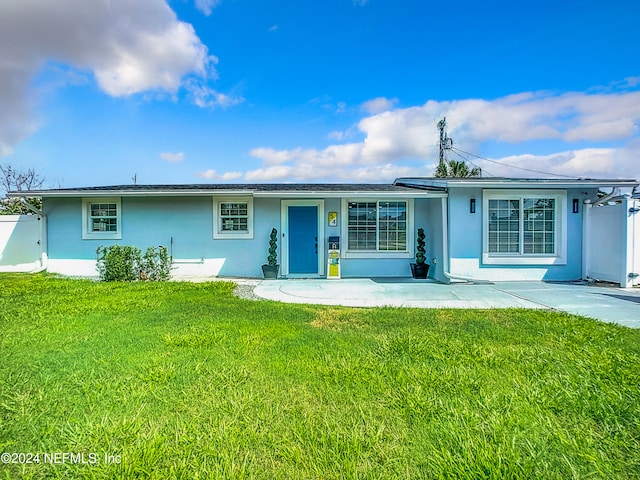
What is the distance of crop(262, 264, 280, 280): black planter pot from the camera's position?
10.1 m

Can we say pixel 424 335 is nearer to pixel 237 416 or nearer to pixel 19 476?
pixel 237 416

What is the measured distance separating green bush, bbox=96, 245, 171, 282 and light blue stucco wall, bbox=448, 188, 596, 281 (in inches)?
335

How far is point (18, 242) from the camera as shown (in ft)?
37.4

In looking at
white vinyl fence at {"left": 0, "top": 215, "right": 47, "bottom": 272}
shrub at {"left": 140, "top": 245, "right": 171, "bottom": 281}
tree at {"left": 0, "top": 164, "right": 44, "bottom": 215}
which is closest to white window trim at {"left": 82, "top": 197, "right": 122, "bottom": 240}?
shrub at {"left": 140, "top": 245, "right": 171, "bottom": 281}

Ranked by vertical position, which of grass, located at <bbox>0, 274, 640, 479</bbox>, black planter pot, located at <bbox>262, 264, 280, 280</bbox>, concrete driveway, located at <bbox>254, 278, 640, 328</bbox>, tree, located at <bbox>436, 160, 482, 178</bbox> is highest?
tree, located at <bbox>436, 160, 482, 178</bbox>

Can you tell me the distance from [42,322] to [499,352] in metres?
6.57

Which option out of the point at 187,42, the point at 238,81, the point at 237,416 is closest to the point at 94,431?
the point at 237,416

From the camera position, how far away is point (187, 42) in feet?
34.0

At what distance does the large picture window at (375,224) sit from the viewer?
34.3 ft

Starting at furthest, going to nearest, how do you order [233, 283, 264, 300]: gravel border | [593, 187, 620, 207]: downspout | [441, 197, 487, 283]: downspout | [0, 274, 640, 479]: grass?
[441, 197, 487, 283]: downspout
[593, 187, 620, 207]: downspout
[233, 283, 264, 300]: gravel border
[0, 274, 640, 479]: grass

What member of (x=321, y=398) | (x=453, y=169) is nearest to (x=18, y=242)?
(x=321, y=398)

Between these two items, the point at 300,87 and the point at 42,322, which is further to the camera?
the point at 300,87

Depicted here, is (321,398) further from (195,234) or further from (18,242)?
(18,242)

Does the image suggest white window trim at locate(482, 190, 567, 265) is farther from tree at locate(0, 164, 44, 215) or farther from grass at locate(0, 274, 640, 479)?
tree at locate(0, 164, 44, 215)
